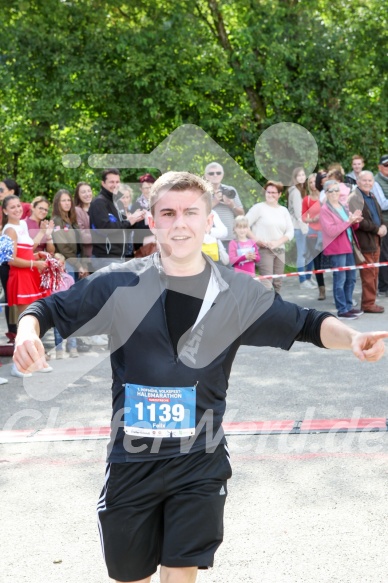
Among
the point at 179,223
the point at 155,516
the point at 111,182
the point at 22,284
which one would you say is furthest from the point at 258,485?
the point at 111,182

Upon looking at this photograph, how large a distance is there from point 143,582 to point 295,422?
3.38 meters

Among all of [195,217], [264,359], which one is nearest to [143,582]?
[195,217]

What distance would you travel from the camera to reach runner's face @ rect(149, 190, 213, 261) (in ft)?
9.86

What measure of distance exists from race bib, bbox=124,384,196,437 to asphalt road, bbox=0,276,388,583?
4.00 ft

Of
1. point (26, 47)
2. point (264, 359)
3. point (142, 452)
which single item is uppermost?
point (26, 47)

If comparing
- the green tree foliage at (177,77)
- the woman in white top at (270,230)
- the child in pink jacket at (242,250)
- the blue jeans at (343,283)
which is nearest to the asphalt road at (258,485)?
the child in pink jacket at (242,250)

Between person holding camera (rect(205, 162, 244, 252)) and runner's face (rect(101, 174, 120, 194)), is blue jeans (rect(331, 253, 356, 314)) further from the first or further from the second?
runner's face (rect(101, 174, 120, 194))

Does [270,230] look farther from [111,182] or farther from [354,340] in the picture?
[354,340]

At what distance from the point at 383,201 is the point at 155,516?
10.1 m

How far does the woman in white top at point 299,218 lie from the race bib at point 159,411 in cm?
979

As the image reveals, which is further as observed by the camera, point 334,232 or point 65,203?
point 334,232

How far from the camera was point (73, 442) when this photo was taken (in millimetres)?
5922

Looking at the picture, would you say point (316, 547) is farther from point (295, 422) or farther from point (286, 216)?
point (286, 216)

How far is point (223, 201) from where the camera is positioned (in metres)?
10.8
